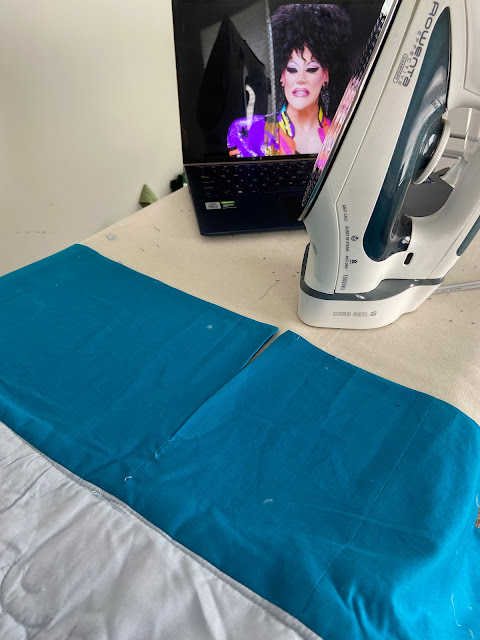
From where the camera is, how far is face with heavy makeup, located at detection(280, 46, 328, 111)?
0.80 meters

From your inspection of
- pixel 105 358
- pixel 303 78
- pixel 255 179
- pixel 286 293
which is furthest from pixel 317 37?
pixel 105 358

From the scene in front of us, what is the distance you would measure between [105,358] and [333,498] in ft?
0.86

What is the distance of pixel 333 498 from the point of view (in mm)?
383

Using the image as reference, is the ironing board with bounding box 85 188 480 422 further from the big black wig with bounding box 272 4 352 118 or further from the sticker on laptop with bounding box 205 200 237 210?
the big black wig with bounding box 272 4 352 118

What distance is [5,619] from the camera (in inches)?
12.2

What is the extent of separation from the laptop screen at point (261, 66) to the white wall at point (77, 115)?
30 cm

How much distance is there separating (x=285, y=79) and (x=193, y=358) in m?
0.53

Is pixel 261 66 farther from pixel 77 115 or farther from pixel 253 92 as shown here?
pixel 77 115

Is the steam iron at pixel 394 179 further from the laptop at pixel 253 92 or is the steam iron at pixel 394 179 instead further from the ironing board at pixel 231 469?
the laptop at pixel 253 92

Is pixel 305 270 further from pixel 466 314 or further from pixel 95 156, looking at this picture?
pixel 95 156

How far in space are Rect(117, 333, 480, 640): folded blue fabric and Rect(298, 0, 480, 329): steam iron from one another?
0.11 meters

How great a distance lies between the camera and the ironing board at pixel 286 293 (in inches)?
20.2

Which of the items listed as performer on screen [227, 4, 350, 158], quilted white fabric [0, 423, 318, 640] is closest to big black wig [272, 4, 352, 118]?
performer on screen [227, 4, 350, 158]

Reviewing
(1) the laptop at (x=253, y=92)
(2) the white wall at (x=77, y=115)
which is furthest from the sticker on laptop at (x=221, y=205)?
(2) the white wall at (x=77, y=115)
